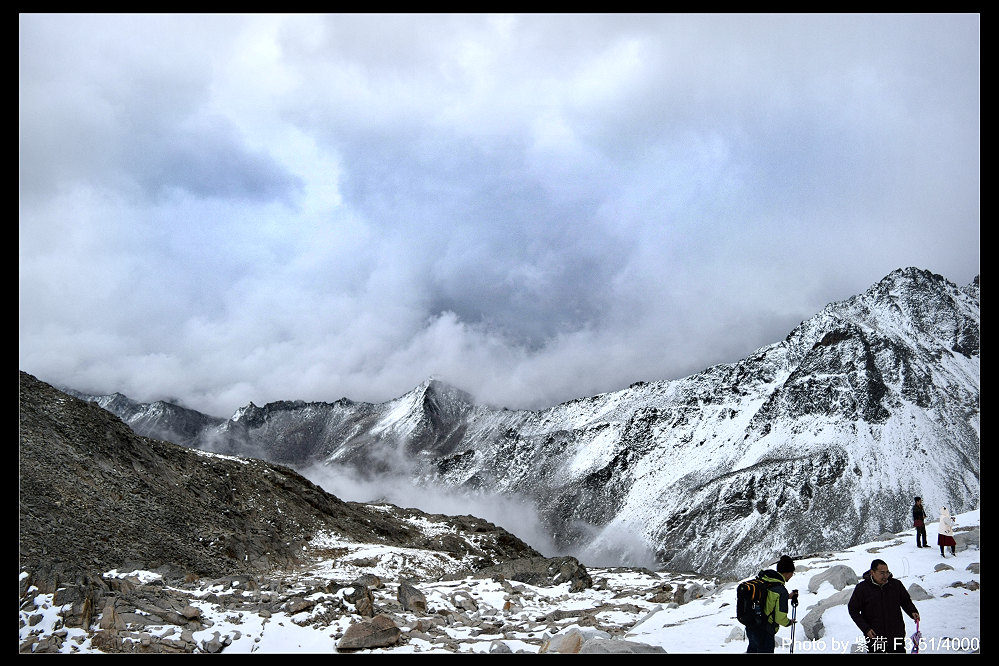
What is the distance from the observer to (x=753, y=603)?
1082cm

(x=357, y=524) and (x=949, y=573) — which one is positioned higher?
(x=949, y=573)

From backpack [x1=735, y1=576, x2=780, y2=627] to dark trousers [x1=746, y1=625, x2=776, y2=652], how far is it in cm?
12

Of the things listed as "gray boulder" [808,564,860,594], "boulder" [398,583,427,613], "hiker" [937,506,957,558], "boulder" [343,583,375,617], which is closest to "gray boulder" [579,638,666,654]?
"gray boulder" [808,564,860,594]

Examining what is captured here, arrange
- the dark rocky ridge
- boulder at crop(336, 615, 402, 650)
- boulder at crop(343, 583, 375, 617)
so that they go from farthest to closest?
the dark rocky ridge, boulder at crop(343, 583, 375, 617), boulder at crop(336, 615, 402, 650)

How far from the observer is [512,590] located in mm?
31922

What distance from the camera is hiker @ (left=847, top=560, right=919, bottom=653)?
10078 mm

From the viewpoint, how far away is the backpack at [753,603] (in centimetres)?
1079

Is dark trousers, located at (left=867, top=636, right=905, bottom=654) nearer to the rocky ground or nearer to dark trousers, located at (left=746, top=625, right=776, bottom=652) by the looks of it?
dark trousers, located at (left=746, top=625, right=776, bottom=652)

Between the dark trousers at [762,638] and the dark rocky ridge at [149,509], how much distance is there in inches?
880
